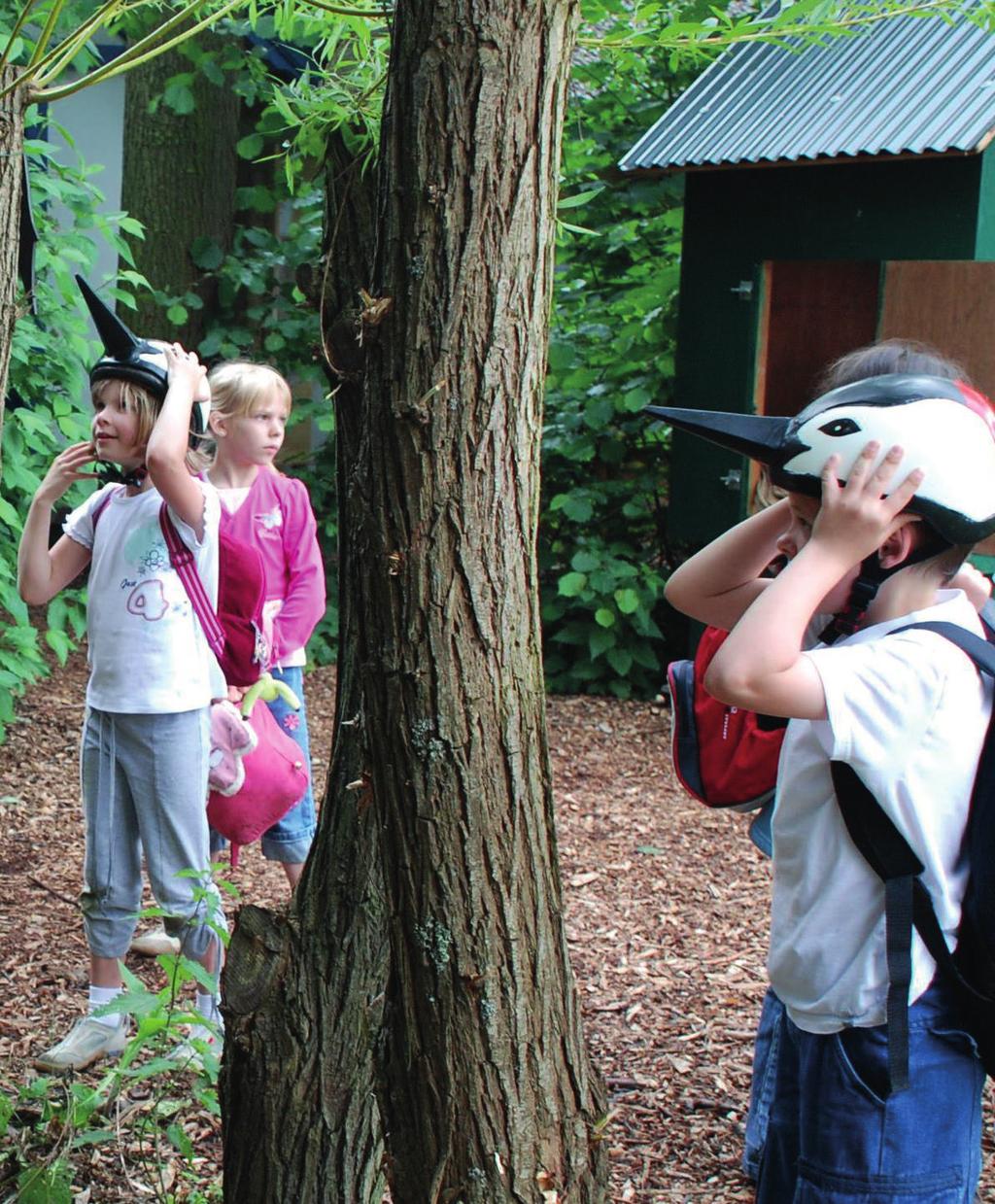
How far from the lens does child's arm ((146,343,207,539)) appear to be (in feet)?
11.4

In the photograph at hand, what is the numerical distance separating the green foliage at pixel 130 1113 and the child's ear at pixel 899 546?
1501mm

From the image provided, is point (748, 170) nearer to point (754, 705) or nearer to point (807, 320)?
point (807, 320)

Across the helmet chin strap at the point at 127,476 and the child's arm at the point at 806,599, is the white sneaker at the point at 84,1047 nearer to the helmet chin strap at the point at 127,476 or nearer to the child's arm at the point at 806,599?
the helmet chin strap at the point at 127,476

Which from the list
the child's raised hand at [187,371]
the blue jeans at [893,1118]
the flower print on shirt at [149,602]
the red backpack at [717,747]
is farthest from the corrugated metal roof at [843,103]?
the blue jeans at [893,1118]

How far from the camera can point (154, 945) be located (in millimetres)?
4543

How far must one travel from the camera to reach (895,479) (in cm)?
198

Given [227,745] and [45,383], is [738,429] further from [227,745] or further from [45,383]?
[45,383]

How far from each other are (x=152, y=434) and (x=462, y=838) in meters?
1.73

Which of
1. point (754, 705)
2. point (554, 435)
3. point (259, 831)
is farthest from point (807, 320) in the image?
point (754, 705)

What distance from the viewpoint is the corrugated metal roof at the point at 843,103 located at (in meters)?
6.15

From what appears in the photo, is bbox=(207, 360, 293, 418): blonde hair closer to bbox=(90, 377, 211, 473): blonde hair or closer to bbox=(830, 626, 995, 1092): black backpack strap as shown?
bbox=(90, 377, 211, 473): blonde hair

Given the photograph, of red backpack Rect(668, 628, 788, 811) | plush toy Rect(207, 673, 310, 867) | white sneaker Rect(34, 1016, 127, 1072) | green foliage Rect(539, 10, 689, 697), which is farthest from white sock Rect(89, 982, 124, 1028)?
green foliage Rect(539, 10, 689, 697)

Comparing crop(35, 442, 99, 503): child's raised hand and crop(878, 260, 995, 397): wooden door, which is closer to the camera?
crop(35, 442, 99, 503): child's raised hand

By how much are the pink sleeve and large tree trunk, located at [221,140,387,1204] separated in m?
1.93
